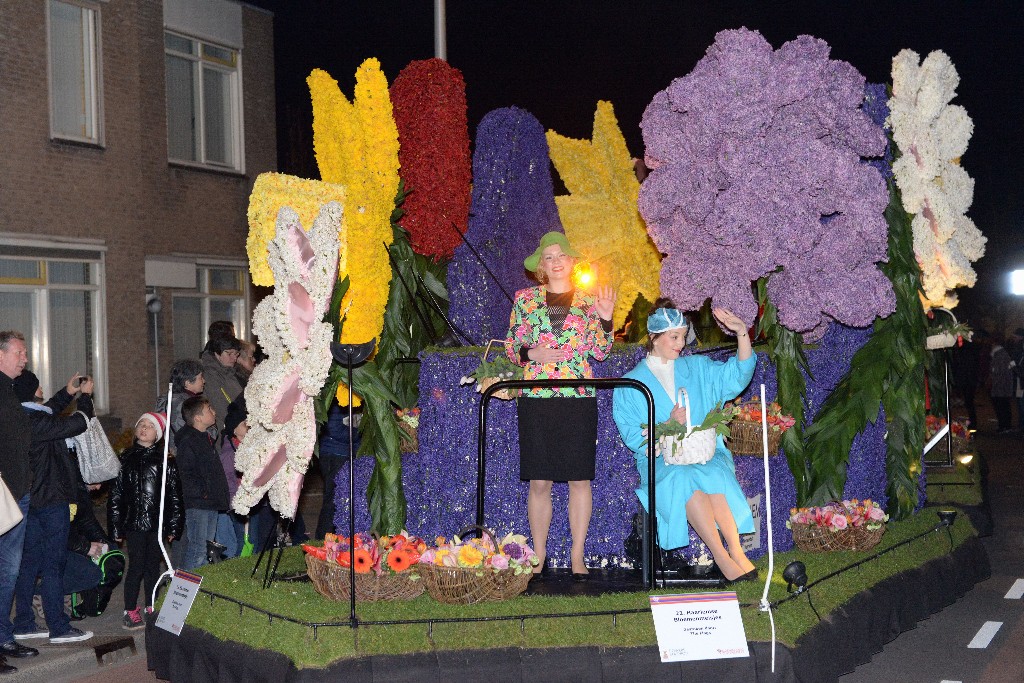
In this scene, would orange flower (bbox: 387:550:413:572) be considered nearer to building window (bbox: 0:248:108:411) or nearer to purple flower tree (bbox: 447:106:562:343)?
purple flower tree (bbox: 447:106:562:343)

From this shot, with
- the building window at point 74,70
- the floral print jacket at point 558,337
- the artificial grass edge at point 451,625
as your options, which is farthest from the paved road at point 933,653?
the building window at point 74,70

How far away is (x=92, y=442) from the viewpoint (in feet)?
24.5

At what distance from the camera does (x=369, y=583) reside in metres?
5.93

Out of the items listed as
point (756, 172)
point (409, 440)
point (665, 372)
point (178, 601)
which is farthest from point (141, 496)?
point (756, 172)

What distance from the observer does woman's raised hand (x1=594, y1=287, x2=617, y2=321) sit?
686cm

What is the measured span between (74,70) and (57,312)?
10.3ft

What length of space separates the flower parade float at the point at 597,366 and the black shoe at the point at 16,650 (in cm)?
92

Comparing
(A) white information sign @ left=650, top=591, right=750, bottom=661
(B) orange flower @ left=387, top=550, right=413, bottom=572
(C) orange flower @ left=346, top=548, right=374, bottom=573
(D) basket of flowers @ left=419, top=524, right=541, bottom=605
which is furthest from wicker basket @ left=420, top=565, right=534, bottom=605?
(A) white information sign @ left=650, top=591, right=750, bottom=661

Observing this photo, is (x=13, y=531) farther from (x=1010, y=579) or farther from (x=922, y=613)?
(x=1010, y=579)

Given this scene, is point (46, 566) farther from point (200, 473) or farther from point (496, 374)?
point (496, 374)

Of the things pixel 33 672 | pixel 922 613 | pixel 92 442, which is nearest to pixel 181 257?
pixel 92 442

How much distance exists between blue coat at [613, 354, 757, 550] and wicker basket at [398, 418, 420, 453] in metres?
1.43

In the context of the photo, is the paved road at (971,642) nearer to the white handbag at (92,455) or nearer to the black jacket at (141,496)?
the black jacket at (141,496)

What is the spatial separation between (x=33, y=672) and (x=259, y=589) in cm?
136
